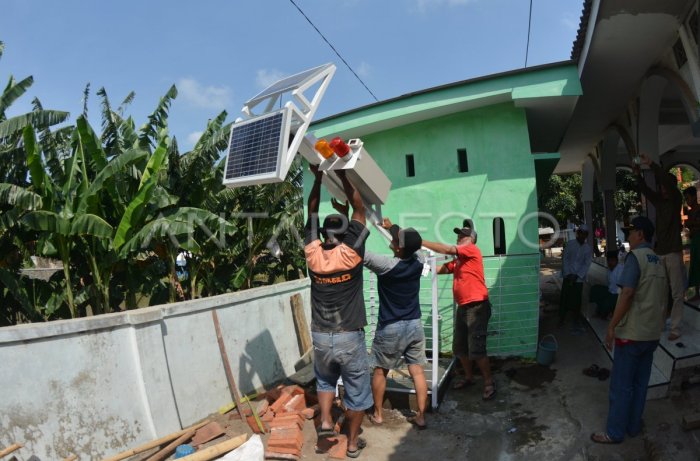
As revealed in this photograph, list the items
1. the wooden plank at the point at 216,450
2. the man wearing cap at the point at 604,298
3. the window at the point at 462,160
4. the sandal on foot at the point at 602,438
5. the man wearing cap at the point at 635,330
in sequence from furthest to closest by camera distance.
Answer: the window at the point at 462,160 → the man wearing cap at the point at 604,298 → the wooden plank at the point at 216,450 → the sandal on foot at the point at 602,438 → the man wearing cap at the point at 635,330

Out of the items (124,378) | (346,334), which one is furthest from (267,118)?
(124,378)

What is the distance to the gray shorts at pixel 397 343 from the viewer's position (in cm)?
456

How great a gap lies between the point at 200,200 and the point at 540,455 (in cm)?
693

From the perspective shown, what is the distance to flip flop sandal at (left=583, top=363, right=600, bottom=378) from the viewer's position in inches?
214

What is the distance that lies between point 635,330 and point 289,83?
358 cm

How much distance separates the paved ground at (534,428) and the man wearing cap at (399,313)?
1.13 feet

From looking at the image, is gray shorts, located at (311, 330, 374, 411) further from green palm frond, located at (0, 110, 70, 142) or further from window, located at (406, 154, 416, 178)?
green palm frond, located at (0, 110, 70, 142)

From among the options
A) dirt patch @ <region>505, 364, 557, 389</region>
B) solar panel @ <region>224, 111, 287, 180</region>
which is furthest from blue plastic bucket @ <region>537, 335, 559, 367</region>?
solar panel @ <region>224, 111, 287, 180</region>

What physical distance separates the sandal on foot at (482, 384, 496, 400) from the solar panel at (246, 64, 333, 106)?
3.89 m

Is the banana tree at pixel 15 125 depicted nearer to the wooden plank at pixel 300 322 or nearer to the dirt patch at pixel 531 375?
the wooden plank at pixel 300 322

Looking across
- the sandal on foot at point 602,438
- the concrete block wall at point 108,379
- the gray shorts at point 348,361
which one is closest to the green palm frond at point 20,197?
the concrete block wall at point 108,379

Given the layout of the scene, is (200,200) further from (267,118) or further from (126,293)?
(267,118)

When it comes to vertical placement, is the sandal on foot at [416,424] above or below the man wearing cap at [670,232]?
below

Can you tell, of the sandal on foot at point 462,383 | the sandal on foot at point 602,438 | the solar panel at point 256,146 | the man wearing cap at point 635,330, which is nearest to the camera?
the solar panel at point 256,146
